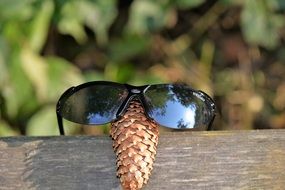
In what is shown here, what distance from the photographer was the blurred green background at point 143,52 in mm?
1530

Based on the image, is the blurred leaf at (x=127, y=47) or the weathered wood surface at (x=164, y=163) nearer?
the weathered wood surface at (x=164, y=163)

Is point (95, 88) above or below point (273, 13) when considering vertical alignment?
above

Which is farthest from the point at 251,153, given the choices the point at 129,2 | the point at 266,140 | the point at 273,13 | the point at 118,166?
the point at 129,2

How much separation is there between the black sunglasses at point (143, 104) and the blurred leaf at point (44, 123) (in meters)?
0.69

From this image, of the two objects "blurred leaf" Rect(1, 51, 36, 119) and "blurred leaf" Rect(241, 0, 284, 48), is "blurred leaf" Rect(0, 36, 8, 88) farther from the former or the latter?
"blurred leaf" Rect(241, 0, 284, 48)

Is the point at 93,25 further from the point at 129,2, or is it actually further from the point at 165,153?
the point at 165,153

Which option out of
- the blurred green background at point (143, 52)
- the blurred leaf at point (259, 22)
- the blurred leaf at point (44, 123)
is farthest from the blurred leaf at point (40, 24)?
the blurred leaf at point (259, 22)

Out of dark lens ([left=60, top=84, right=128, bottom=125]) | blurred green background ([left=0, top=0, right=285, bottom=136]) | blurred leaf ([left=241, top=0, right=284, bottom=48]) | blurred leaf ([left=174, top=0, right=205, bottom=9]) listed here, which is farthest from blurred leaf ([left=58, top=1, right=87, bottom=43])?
dark lens ([left=60, top=84, right=128, bottom=125])

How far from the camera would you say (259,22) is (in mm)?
1681

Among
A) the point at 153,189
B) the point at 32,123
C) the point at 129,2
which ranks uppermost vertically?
the point at 153,189

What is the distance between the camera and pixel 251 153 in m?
0.86

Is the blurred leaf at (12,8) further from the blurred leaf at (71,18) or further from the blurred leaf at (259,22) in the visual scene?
the blurred leaf at (259,22)

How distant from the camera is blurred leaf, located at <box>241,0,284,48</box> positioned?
1.65m

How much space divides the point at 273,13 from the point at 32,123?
620mm
